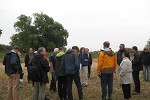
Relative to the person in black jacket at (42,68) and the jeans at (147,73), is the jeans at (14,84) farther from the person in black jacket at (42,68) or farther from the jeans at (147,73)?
the jeans at (147,73)

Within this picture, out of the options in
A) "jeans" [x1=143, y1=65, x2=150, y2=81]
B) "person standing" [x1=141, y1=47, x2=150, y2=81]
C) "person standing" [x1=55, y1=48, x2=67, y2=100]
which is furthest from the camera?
"jeans" [x1=143, y1=65, x2=150, y2=81]

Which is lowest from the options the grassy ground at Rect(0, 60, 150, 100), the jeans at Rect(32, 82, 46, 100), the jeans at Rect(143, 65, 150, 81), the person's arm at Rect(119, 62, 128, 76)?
the grassy ground at Rect(0, 60, 150, 100)

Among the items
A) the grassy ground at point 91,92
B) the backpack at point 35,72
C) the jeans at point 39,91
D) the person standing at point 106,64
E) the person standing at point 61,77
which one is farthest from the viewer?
the grassy ground at point 91,92

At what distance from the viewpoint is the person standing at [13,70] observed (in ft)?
32.3

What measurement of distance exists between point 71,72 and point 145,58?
5.95m

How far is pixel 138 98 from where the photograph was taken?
11008 mm

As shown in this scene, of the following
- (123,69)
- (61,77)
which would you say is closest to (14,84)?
(61,77)

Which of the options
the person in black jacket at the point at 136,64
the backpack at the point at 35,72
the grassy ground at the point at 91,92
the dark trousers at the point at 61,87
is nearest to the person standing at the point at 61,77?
the dark trousers at the point at 61,87

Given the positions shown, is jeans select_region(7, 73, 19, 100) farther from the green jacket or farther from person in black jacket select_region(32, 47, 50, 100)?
the green jacket

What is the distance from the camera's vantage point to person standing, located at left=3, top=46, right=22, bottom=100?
984 cm

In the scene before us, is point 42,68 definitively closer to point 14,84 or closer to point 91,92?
point 14,84

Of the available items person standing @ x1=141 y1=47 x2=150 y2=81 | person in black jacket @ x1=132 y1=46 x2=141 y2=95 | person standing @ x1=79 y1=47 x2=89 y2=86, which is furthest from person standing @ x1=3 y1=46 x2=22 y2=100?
person standing @ x1=141 y1=47 x2=150 y2=81

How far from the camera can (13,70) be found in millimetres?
9914

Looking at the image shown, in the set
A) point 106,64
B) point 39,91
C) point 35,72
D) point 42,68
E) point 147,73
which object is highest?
point 106,64
